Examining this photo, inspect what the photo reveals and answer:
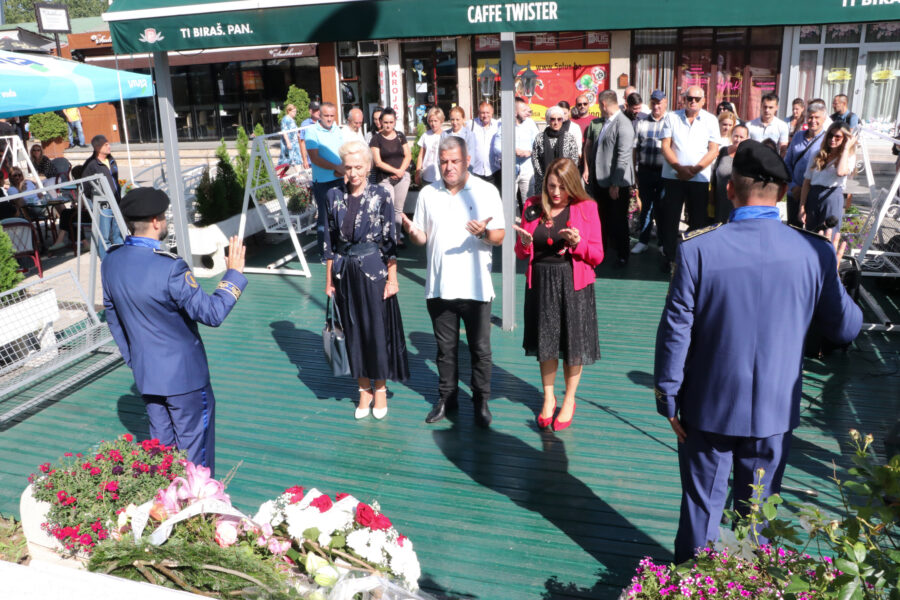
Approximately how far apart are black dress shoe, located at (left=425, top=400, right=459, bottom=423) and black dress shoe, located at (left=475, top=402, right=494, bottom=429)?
22cm

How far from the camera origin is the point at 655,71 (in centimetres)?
1855

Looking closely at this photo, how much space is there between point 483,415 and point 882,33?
648 inches

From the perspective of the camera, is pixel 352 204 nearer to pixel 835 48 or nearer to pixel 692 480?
pixel 692 480

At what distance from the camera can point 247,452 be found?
4.64 m

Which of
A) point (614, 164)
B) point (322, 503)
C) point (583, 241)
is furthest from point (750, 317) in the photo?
point (614, 164)

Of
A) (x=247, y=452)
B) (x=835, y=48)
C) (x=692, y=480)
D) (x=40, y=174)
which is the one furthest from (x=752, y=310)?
(x=835, y=48)

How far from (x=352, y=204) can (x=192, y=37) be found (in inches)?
106

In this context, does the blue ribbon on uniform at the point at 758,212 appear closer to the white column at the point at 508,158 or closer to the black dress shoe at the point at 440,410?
the black dress shoe at the point at 440,410

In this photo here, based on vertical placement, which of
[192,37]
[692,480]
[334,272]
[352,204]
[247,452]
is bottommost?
[247,452]

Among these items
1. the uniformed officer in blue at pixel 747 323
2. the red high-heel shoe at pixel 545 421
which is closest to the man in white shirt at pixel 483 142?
the red high-heel shoe at pixel 545 421

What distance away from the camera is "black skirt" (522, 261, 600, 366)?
4.46 meters

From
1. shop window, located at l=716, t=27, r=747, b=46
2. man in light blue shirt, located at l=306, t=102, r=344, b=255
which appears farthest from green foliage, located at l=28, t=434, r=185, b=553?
shop window, located at l=716, t=27, r=747, b=46

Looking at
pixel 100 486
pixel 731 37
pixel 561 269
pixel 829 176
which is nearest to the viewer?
pixel 100 486

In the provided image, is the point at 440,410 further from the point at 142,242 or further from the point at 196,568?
the point at 196,568
